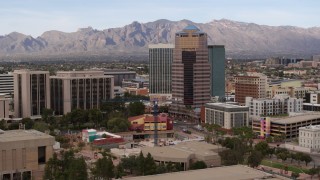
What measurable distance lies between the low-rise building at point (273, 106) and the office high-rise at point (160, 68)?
793 inches

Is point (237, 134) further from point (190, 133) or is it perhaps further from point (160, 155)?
point (160, 155)

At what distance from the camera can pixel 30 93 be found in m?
58.0

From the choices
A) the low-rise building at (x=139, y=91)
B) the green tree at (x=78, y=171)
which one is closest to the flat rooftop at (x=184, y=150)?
the green tree at (x=78, y=171)

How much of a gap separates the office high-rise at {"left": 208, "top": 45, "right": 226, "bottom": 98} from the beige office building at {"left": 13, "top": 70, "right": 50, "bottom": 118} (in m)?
21.6

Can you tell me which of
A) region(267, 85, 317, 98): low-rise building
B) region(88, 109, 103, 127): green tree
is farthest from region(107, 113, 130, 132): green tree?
region(267, 85, 317, 98): low-rise building

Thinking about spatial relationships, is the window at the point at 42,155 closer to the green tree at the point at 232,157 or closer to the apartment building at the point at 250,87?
the green tree at the point at 232,157

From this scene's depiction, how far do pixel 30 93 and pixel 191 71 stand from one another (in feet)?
56.8

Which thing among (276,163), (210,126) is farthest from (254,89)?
(276,163)

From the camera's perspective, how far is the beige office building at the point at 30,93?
5784 cm

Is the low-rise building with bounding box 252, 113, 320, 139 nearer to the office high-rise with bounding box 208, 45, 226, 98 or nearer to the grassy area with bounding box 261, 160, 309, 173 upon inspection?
the grassy area with bounding box 261, 160, 309, 173

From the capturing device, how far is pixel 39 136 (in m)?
Result: 35.1

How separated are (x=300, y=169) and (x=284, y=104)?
22603 mm

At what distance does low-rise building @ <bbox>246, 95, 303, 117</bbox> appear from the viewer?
55.5 meters

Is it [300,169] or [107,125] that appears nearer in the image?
[300,169]
